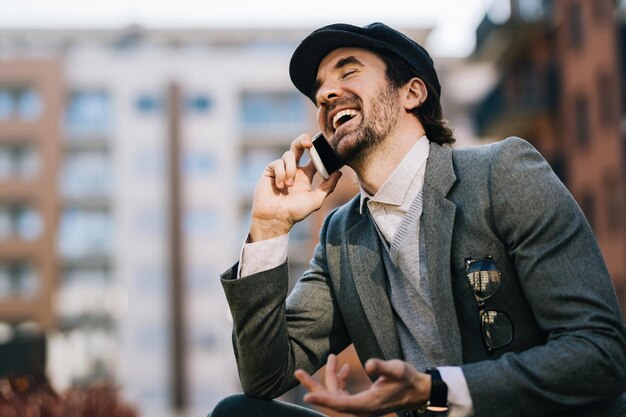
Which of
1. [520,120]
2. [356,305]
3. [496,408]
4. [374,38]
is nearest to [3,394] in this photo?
[356,305]

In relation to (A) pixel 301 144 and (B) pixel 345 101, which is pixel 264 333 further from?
(B) pixel 345 101

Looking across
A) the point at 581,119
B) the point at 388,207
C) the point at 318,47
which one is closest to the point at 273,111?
the point at 581,119

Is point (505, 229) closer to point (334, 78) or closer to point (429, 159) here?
point (429, 159)

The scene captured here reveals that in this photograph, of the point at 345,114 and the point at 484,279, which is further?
the point at 345,114

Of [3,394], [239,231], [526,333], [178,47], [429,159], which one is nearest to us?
[526,333]

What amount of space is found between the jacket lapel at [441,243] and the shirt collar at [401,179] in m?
0.07

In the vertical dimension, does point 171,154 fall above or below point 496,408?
above

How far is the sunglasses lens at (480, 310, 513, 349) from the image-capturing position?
2.82 m

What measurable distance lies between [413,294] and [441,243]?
0.70 ft

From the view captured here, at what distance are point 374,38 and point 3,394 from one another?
2.52 m

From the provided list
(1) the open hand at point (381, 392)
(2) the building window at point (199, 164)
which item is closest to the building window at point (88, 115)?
(2) the building window at point (199, 164)

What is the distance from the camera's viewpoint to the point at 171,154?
5644 centimetres

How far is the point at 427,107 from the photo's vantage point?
3494 millimetres

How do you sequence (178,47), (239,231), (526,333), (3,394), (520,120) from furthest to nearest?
1. (178,47)
2. (239,231)
3. (520,120)
4. (3,394)
5. (526,333)
